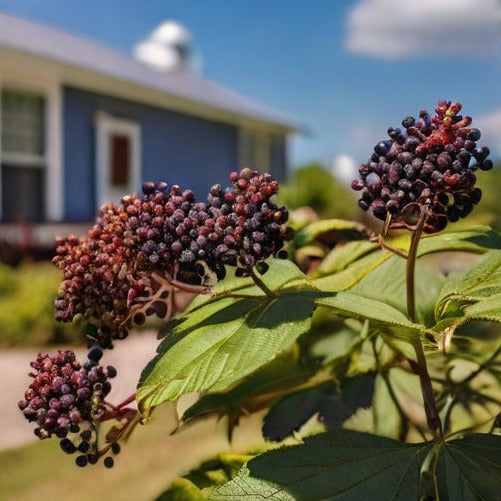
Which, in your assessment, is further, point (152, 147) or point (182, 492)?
point (152, 147)

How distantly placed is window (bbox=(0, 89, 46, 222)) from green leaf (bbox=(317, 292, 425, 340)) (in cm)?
1243

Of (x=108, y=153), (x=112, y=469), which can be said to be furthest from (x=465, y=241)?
(x=108, y=153)

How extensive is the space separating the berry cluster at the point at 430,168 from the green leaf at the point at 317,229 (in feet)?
1.09

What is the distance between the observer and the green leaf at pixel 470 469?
729mm

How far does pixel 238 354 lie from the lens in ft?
2.33

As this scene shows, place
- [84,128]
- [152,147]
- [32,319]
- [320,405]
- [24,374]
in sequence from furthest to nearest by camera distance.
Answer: [152,147] → [84,128] → [32,319] → [24,374] → [320,405]

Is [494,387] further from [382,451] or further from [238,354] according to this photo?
[238,354]

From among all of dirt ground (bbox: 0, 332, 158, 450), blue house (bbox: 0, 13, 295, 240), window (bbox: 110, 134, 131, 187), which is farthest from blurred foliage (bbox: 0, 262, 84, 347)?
window (bbox: 110, 134, 131, 187)

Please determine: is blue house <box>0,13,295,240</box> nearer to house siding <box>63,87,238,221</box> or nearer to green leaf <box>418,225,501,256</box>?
house siding <box>63,87,238,221</box>

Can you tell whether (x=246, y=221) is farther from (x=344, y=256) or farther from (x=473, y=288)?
(x=344, y=256)

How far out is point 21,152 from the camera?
42.5 ft

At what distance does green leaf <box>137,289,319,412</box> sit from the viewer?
0.70m

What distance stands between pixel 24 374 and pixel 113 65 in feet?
28.3

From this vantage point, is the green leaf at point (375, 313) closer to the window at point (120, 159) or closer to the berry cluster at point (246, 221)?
the berry cluster at point (246, 221)
